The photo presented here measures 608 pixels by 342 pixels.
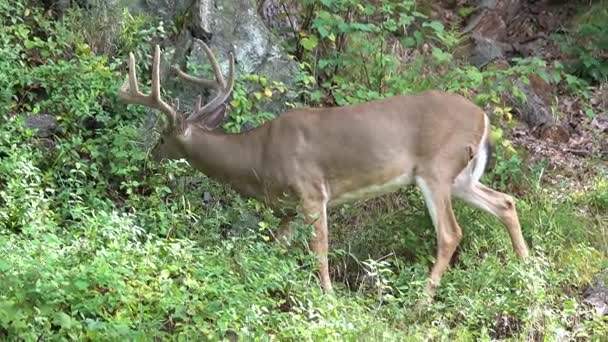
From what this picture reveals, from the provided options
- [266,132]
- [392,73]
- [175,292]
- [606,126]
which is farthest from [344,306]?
[606,126]

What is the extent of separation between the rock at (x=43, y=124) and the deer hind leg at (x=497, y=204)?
3.36m

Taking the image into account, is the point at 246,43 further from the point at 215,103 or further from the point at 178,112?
the point at 178,112

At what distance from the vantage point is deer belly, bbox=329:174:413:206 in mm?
7902

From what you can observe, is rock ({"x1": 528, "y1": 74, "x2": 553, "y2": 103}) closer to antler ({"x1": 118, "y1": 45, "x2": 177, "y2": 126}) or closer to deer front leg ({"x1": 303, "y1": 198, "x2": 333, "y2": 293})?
deer front leg ({"x1": 303, "y1": 198, "x2": 333, "y2": 293})

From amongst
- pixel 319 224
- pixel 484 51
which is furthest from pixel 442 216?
pixel 484 51

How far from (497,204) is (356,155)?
123cm

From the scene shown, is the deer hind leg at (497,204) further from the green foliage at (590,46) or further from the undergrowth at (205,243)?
the green foliage at (590,46)

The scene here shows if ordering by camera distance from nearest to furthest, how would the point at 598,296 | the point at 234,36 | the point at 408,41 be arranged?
the point at 598,296
the point at 234,36
the point at 408,41

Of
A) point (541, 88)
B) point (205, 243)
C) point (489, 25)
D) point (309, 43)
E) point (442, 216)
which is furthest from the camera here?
point (489, 25)

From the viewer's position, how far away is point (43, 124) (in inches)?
336

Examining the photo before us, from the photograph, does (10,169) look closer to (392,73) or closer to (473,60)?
(392,73)

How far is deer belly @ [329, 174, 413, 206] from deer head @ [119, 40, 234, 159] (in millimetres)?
1232

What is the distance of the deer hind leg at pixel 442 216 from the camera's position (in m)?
7.77

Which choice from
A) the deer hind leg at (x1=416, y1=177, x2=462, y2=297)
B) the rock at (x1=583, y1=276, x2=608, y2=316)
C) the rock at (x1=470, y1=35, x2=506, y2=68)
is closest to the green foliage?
the rock at (x1=470, y1=35, x2=506, y2=68)
